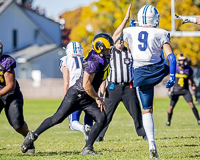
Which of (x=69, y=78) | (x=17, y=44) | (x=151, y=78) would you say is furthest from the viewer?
(x=17, y=44)

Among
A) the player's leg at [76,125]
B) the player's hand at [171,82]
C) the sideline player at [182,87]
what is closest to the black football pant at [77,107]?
the player's hand at [171,82]

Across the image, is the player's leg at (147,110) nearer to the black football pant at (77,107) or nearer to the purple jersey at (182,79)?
the black football pant at (77,107)

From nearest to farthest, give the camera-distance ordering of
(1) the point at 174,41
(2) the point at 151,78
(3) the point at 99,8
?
1. (2) the point at 151,78
2. (1) the point at 174,41
3. (3) the point at 99,8

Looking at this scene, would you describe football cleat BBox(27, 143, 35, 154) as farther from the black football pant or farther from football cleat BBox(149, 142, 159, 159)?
football cleat BBox(149, 142, 159, 159)

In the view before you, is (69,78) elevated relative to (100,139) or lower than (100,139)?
elevated

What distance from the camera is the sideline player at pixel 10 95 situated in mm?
5836

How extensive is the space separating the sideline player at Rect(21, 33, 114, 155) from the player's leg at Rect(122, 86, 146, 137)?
2.02m

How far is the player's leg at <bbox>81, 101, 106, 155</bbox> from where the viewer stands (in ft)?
18.9

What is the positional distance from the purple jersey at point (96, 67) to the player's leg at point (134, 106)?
7.11ft

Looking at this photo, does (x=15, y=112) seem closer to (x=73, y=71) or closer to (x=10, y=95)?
(x=10, y=95)

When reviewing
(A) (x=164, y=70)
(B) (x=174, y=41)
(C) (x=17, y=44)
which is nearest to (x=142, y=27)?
(A) (x=164, y=70)

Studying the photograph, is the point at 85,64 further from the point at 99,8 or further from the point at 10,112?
the point at 99,8

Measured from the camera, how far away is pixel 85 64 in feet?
18.1

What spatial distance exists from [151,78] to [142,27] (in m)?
0.67
